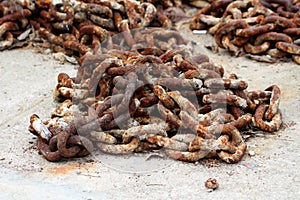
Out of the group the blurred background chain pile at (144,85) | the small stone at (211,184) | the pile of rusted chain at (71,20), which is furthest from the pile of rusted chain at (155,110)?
the pile of rusted chain at (71,20)

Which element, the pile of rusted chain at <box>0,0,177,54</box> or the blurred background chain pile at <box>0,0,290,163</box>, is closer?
the blurred background chain pile at <box>0,0,290,163</box>

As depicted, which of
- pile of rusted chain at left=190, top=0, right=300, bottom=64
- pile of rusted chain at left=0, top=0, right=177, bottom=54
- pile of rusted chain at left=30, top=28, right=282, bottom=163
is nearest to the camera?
pile of rusted chain at left=30, top=28, right=282, bottom=163

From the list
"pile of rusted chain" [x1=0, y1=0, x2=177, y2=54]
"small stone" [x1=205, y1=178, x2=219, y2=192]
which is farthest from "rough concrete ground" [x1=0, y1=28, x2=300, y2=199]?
"pile of rusted chain" [x1=0, y1=0, x2=177, y2=54]

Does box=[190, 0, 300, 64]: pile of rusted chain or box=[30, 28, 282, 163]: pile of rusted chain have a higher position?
box=[30, 28, 282, 163]: pile of rusted chain

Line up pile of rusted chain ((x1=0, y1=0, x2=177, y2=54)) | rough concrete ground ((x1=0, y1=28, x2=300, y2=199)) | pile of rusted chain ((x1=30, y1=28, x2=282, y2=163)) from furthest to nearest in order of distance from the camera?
pile of rusted chain ((x1=0, y1=0, x2=177, y2=54)), pile of rusted chain ((x1=30, y1=28, x2=282, y2=163)), rough concrete ground ((x1=0, y1=28, x2=300, y2=199))

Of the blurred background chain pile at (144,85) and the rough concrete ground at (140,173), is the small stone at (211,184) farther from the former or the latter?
the blurred background chain pile at (144,85)

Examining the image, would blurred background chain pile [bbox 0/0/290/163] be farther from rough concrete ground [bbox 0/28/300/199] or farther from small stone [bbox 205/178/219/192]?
small stone [bbox 205/178/219/192]

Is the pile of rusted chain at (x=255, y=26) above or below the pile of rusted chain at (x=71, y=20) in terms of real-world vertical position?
below
